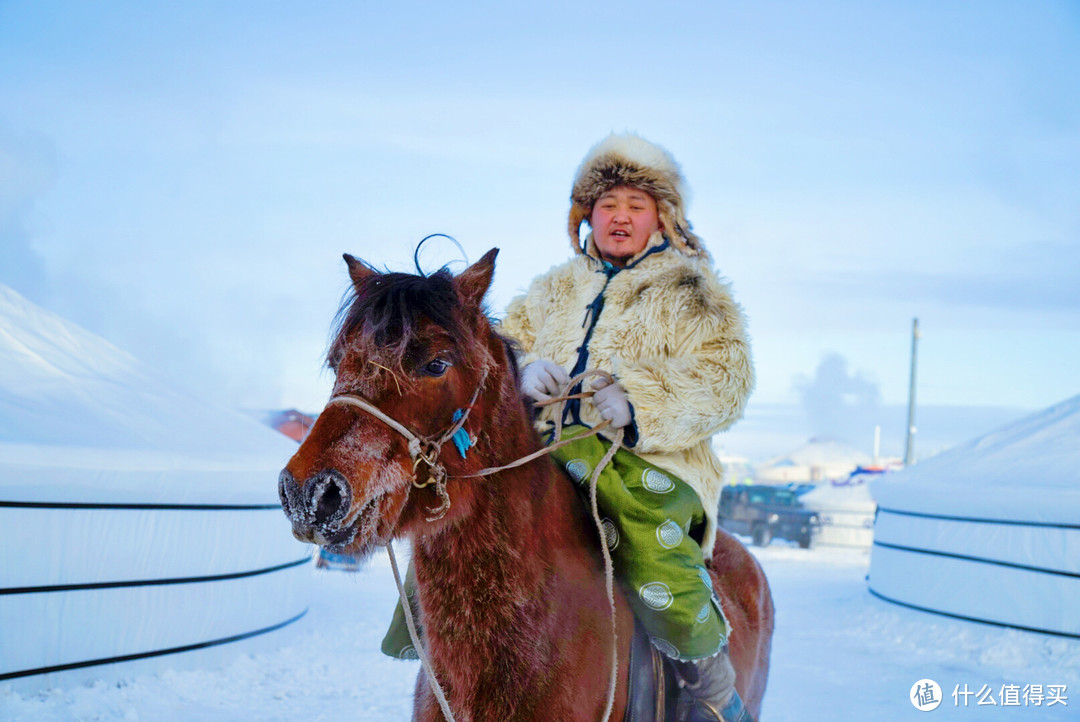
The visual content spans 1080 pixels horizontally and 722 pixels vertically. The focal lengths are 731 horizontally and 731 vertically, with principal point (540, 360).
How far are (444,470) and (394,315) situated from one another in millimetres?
252

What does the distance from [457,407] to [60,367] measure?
13.3 feet

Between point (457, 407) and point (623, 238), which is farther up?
point (623, 238)

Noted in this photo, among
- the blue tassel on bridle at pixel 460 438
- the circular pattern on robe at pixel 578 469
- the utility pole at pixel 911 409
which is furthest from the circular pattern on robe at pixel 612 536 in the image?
the utility pole at pixel 911 409

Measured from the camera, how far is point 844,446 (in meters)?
31.6

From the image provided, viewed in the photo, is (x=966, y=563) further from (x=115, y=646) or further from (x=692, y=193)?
(x=115, y=646)

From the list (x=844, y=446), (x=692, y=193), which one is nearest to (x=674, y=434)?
(x=692, y=193)

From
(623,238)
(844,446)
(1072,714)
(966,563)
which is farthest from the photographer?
(844,446)

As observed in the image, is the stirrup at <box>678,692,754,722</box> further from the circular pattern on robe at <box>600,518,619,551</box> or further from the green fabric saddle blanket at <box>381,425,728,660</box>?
the circular pattern on robe at <box>600,518,619,551</box>

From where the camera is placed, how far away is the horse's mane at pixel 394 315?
1105 millimetres

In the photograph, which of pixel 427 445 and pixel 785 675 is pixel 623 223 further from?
pixel 785 675

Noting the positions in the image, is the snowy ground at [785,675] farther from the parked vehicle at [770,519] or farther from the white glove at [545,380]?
the parked vehicle at [770,519]

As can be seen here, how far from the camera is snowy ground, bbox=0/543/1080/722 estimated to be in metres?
3.36

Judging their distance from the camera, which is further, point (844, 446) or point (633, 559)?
point (844, 446)

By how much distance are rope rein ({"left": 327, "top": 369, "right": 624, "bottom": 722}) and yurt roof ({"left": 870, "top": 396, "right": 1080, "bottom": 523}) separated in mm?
4898
